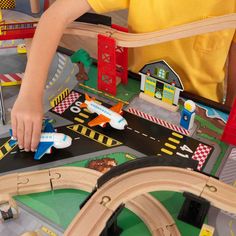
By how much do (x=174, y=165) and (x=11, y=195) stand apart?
497 millimetres

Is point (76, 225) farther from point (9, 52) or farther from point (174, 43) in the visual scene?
point (9, 52)

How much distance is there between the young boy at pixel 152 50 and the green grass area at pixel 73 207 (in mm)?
186

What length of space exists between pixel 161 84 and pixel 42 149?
0.50 m

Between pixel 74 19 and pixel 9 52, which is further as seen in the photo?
pixel 9 52

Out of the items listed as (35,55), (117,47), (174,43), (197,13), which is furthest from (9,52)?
(197,13)

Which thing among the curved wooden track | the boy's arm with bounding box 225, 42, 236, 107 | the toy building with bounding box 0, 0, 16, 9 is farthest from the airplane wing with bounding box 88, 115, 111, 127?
the toy building with bounding box 0, 0, 16, 9

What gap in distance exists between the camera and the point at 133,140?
1263 millimetres

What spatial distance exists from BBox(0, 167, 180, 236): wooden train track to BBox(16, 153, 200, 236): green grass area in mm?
17

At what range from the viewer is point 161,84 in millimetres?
1352

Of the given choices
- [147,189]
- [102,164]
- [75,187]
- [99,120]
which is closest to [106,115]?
[99,120]

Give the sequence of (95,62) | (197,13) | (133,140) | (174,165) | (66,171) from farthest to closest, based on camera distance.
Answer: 1. (95,62)
2. (197,13)
3. (133,140)
4. (66,171)
5. (174,165)

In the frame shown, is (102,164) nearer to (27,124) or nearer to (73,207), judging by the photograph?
(73,207)

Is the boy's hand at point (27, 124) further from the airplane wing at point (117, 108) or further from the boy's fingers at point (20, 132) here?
the airplane wing at point (117, 108)

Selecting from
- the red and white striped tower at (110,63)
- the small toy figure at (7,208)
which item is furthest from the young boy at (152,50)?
the small toy figure at (7,208)
